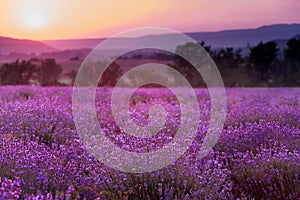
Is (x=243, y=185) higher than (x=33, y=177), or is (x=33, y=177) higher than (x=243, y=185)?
(x=33, y=177)

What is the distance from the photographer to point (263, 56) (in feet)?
93.9

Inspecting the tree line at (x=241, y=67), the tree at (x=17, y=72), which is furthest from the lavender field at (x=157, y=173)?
the tree line at (x=241, y=67)

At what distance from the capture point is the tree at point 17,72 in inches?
855

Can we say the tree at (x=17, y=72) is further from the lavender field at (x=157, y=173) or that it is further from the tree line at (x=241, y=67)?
the lavender field at (x=157, y=173)

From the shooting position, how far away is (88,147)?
414 centimetres

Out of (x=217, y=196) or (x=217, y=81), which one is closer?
(x=217, y=196)

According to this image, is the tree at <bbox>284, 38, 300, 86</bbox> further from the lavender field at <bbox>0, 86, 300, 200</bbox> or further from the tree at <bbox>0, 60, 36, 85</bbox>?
the lavender field at <bbox>0, 86, 300, 200</bbox>

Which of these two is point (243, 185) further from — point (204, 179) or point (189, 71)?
point (189, 71)

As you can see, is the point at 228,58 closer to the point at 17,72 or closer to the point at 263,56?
the point at 263,56

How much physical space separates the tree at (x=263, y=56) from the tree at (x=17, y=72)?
46.2 ft

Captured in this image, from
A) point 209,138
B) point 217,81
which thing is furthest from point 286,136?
point 217,81

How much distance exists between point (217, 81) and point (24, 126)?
19933mm

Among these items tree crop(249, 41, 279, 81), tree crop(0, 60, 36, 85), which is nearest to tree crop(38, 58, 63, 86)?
tree crop(0, 60, 36, 85)

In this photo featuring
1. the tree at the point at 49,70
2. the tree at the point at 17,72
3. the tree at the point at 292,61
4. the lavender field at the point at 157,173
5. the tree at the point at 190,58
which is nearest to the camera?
the lavender field at the point at 157,173
